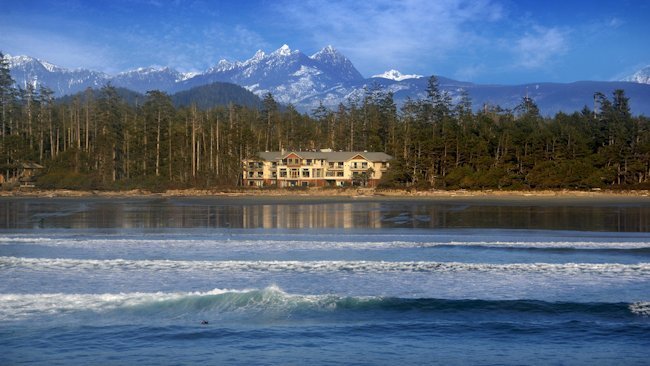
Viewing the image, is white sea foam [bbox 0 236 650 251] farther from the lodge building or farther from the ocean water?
the lodge building

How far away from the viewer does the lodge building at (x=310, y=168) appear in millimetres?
100812

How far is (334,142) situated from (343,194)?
31998mm

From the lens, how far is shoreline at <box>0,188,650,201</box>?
77.0 meters

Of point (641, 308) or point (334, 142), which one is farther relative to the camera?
point (334, 142)

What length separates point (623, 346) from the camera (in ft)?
38.8

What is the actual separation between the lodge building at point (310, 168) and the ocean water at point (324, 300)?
69.3 metres

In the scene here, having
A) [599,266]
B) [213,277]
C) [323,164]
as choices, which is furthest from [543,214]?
[323,164]

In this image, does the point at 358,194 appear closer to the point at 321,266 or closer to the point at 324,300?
the point at 321,266

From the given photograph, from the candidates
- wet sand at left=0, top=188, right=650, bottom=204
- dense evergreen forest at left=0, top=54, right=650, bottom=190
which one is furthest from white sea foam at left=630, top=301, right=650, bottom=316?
dense evergreen forest at left=0, top=54, right=650, bottom=190

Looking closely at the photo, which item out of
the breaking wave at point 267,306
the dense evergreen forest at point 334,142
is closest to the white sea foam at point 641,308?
the breaking wave at point 267,306

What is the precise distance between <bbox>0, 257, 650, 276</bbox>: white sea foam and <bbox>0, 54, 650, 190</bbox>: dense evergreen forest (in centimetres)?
6327

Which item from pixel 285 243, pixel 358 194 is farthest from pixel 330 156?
pixel 285 243

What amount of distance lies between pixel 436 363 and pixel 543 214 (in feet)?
138

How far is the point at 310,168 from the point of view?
10269cm
